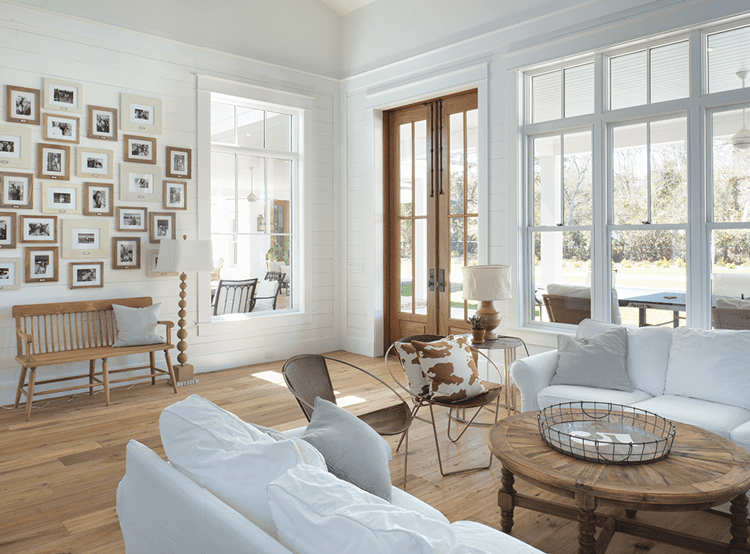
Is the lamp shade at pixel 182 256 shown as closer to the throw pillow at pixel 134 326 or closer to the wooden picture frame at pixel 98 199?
the throw pillow at pixel 134 326

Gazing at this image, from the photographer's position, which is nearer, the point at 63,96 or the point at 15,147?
the point at 15,147

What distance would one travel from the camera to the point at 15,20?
4.74 m

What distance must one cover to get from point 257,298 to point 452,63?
341 cm

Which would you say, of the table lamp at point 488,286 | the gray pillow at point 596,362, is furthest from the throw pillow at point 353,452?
the table lamp at point 488,286

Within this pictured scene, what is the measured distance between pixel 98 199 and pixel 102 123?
0.72 metres

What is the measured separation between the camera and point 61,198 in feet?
16.4

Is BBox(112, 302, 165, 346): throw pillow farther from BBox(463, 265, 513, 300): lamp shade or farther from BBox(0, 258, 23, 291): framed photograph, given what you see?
BBox(463, 265, 513, 300): lamp shade

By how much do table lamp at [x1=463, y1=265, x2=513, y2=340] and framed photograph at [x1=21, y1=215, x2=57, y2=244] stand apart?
3.70m

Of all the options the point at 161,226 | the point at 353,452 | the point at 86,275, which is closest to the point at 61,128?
the point at 161,226

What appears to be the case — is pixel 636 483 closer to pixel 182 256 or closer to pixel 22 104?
pixel 182 256

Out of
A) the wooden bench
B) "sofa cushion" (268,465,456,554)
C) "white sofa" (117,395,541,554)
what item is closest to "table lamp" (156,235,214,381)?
the wooden bench

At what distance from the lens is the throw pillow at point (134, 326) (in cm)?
495

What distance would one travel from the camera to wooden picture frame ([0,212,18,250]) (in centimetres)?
474

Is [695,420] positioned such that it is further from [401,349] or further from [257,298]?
[257,298]
